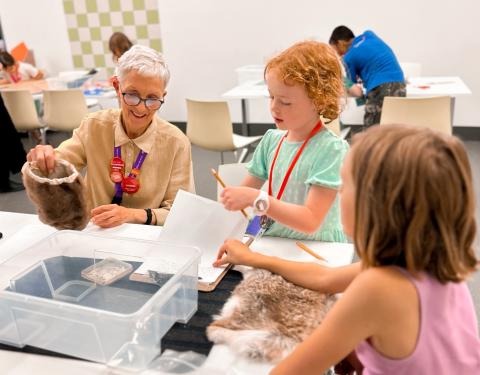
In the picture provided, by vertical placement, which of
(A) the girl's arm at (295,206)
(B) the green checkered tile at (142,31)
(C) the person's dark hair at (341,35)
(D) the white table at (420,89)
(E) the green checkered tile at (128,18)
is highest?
(E) the green checkered tile at (128,18)

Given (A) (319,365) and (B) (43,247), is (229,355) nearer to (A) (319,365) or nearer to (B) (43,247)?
(A) (319,365)

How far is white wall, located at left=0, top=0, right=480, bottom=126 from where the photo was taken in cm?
471

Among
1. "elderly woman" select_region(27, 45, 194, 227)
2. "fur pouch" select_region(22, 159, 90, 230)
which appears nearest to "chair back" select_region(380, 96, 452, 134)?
"elderly woman" select_region(27, 45, 194, 227)

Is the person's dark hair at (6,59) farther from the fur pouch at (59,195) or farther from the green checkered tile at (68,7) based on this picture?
the fur pouch at (59,195)

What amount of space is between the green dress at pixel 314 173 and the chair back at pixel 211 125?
2042mm

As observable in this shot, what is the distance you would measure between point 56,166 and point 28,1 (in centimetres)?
546

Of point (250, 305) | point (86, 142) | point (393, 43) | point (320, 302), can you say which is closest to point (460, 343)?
point (320, 302)

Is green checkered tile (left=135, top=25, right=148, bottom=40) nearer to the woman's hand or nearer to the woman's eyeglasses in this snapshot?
the woman's eyeglasses

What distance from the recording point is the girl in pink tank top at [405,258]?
0.71 m

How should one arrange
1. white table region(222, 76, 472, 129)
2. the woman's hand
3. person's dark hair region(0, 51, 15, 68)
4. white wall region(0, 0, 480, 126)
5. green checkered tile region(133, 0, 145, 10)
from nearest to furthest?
1. the woman's hand
2. white table region(222, 76, 472, 129)
3. white wall region(0, 0, 480, 126)
4. person's dark hair region(0, 51, 15, 68)
5. green checkered tile region(133, 0, 145, 10)

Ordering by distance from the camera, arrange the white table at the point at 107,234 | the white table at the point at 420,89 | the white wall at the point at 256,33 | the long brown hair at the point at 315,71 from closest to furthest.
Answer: the white table at the point at 107,234 → the long brown hair at the point at 315,71 → the white table at the point at 420,89 → the white wall at the point at 256,33

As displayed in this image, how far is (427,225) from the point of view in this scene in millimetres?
713

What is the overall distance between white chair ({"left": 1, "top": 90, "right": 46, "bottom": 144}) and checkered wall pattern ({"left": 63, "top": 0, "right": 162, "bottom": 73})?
1690 millimetres

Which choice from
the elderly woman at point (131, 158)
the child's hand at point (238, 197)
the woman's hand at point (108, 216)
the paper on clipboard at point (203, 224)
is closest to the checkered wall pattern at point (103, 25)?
the elderly woman at point (131, 158)
